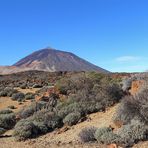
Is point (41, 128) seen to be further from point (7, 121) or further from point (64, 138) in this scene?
point (7, 121)

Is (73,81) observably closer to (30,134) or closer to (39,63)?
(30,134)

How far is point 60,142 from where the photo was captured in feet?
52.9

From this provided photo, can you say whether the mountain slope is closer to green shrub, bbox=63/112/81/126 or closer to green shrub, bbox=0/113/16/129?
green shrub, bbox=0/113/16/129

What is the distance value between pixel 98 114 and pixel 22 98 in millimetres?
15639

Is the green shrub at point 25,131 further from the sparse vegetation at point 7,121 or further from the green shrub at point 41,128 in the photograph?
the sparse vegetation at point 7,121

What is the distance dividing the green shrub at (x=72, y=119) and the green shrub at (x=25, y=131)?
1.55 meters

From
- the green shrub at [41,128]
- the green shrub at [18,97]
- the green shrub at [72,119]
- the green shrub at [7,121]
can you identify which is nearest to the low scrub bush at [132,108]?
the green shrub at [72,119]

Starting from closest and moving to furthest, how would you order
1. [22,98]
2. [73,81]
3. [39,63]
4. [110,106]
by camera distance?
[110,106] < [73,81] < [22,98] < [39,63]

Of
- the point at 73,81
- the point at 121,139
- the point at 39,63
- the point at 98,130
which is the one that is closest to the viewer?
the point at 121,139

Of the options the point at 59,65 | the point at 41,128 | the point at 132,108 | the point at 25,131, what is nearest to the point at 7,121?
the point at 41,128

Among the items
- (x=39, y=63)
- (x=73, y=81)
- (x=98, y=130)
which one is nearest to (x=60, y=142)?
(x=98, y=130)

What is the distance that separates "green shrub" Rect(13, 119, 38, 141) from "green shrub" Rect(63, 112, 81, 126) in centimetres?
155

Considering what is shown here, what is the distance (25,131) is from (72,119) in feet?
7.86

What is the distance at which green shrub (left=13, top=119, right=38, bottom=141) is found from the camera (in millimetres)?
17516
